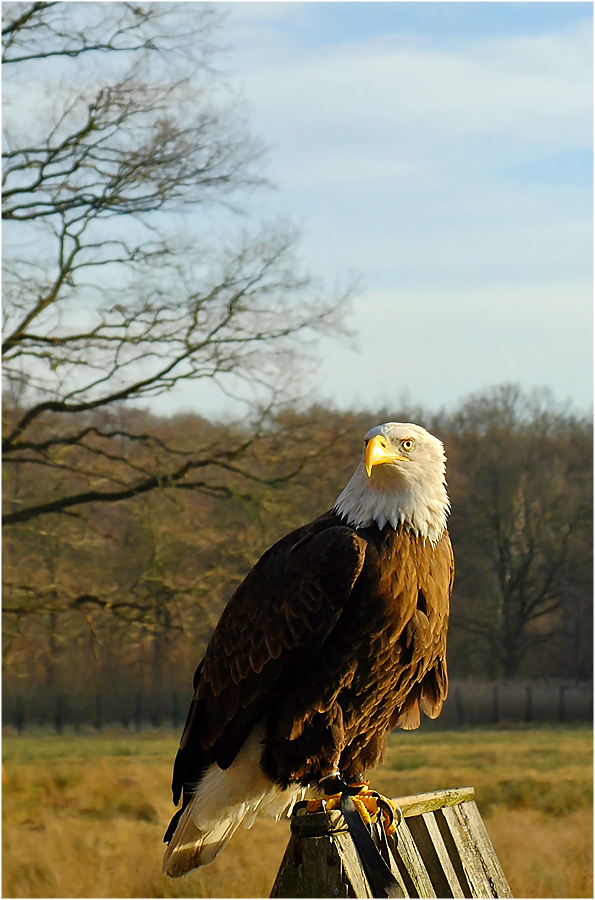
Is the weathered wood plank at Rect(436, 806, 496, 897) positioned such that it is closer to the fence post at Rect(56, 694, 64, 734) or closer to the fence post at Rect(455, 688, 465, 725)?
the fence post at Rect(56, 694, 64, 734)

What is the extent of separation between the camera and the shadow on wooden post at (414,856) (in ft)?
7.54

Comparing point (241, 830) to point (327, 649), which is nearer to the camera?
point (327, 649)

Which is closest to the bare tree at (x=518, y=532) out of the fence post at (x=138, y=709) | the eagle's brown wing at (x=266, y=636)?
the fence post at (x=138, y=709)

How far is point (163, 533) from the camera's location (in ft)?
44.5

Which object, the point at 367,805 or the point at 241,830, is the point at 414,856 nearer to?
the point at 367,805

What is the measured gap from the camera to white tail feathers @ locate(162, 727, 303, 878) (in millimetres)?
3643

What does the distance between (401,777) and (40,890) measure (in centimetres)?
517

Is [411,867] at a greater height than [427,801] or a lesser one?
lesser

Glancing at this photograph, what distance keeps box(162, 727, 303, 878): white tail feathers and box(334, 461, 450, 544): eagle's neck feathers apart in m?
0.92

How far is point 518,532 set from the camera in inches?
757

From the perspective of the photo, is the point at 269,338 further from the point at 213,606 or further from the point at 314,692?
the point at 314,692

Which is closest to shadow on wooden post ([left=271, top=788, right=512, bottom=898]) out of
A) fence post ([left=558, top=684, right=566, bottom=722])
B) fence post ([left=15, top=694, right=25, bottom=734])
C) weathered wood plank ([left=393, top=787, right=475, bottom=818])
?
weathered wood plank ([left=393, top=787, right=475, bottom=818])

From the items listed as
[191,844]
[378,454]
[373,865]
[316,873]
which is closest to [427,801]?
[373,865]

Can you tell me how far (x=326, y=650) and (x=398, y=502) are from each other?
23.3 inches
